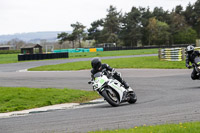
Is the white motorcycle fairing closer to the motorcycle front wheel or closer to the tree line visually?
the motorcycle front wheel

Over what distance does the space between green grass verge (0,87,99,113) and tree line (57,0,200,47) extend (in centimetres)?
8066

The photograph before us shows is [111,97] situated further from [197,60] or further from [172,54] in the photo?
[172,54]

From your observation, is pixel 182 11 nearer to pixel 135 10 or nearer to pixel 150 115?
pixel 135 10

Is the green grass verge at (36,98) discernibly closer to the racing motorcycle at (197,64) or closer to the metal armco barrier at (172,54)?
the racing motorcycle at (197,64)

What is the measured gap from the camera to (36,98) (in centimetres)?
1358

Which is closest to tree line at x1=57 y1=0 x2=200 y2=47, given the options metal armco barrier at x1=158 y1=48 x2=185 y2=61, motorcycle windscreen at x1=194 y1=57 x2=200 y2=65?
metal armco barrier at x1=158 y1=48 x2=185 y2=61

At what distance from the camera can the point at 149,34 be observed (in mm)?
98250

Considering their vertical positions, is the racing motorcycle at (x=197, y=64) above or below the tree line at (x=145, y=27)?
below

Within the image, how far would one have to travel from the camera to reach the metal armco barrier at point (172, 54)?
32438 millimetres

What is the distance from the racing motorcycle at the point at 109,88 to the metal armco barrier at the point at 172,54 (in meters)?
22.2

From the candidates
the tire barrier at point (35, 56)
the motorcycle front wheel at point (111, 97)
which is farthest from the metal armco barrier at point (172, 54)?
the motorcycle front wheel at point (111, 97)

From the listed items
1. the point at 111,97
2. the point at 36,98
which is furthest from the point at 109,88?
the point at 36,98

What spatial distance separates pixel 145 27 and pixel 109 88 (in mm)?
91445

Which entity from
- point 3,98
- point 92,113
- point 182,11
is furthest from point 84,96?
point 182,11
